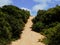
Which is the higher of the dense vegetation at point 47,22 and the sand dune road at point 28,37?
the dense vegetation at point 47,22

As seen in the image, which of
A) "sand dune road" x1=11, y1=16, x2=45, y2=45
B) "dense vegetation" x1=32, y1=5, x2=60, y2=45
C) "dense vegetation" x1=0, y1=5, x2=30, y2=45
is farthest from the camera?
"dense vegetation" x1=32, y1=5, x2=60, y2=45

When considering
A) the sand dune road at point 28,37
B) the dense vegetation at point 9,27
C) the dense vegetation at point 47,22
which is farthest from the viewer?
the dense vegetation at point 47,22

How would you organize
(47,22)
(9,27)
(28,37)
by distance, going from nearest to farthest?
(9,27) → (28,37) → (47,22)

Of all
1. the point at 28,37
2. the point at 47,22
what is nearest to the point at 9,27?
the point at 28,37

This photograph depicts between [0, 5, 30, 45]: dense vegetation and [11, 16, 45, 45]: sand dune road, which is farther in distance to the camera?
[11, 16, 45, 45]: sand dune road

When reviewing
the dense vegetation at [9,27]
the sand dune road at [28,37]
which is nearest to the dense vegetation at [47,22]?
the sand dune road at [28,37]

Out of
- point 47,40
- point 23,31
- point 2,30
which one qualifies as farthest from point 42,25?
point 2,30

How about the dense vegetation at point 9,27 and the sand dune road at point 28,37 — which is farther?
the sand dune road at point 28,37

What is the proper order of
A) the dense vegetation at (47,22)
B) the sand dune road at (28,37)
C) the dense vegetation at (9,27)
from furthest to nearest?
the dense vegetation at (47,22) → the sand dune road at (28,37) → the dense vegetation at (9,27)

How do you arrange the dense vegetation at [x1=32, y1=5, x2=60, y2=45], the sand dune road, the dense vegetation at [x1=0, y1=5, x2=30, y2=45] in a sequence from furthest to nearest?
the dense vegetation at [x1=32, y1=5, x2=60, y2=45] → the sand dune road → the dense vegetation at [x1=0, y1=5, x2=30, y2=45]

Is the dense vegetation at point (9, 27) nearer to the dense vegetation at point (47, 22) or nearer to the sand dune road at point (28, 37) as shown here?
the sand dune road at point (28, 37)

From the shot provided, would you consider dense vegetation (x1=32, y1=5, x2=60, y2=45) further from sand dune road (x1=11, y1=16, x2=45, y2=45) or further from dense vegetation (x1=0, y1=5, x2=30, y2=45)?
dense vegetation (x1=0, y1=5, x2=30, y2=45)

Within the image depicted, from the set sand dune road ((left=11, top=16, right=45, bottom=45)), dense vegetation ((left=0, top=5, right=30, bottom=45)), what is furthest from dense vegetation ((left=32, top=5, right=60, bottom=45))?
dense vegetation ((left=0, top=5, right=30, bottom=45))

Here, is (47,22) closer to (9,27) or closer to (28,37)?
(28,37)
